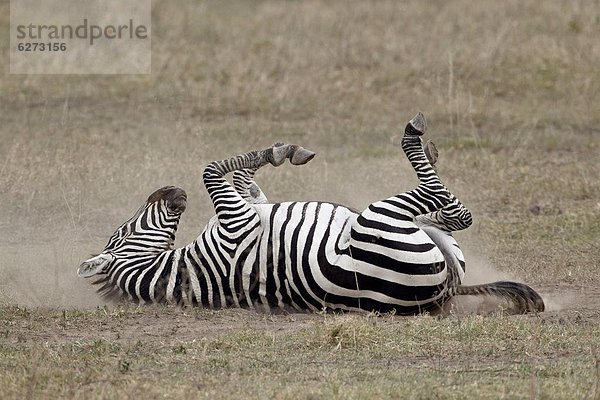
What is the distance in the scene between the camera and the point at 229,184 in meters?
6.80

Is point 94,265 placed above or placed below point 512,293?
above

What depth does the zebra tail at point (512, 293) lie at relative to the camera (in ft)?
20.8

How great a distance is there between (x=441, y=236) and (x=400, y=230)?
552mm

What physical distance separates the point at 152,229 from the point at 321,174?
13.0ft

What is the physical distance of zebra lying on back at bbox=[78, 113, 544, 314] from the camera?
242 inches

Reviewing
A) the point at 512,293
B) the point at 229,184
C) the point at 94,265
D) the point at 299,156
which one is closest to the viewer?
the point at 512,293

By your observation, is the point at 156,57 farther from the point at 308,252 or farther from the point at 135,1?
the point at 308,252

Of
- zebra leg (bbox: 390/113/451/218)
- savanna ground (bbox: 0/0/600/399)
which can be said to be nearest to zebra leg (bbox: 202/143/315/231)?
savanna ground (bbox: 0/0/600/399)

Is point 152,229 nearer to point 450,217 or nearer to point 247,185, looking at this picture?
point 247,185

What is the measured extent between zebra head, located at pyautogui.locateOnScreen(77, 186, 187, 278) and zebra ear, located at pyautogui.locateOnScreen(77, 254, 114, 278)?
142 millimetres

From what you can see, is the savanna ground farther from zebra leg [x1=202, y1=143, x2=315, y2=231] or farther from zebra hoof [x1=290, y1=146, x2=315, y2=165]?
zebra hoof [x1=290, y1=146, x2=315, y2=165]

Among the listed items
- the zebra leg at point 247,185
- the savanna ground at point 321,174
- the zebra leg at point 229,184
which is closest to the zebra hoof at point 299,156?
the zebra leg at point 229,184

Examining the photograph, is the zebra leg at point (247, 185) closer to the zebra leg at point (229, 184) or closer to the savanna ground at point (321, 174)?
the zebra leg at point (229, 184)

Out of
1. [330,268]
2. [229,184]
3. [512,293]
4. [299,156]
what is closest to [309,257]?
[330,268]
